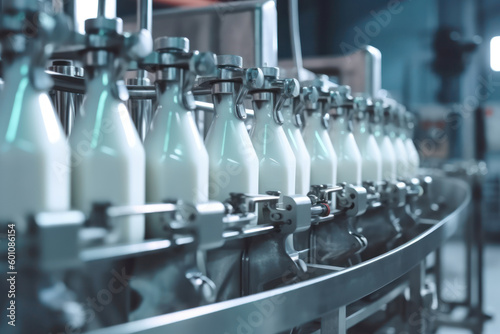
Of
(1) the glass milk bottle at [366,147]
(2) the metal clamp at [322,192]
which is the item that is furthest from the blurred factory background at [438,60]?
(2) the metal clamp at [322,192]

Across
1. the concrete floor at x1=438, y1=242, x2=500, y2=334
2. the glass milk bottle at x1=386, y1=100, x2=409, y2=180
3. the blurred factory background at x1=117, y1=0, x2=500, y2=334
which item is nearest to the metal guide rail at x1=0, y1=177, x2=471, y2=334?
the glass milk bottle at x1=386, y1=100, x2=409, y2=180

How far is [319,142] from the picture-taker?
89 cm

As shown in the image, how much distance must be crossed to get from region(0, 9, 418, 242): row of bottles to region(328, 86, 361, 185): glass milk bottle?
0.06 m

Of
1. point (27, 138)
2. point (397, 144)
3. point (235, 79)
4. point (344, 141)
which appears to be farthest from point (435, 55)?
point (27, 138)

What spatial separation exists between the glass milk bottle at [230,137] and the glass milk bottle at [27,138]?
237 mm

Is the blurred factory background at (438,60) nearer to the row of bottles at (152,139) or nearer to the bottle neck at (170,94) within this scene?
the row of bottles at (152,139)

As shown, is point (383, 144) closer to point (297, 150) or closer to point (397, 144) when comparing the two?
point (397, 144)

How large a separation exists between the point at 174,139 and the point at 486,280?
3.81 m

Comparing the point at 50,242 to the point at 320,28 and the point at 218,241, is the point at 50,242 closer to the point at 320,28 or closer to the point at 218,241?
the point at 218,241

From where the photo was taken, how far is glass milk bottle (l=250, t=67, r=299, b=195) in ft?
2.42

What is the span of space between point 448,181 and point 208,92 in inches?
64.7

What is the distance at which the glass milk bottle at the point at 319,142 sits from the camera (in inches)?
34.7

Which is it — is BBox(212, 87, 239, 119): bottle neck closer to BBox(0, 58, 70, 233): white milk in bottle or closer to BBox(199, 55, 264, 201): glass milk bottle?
BBox(199, 55, 264, 201): glass milk bottle

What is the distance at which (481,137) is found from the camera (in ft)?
14.4
